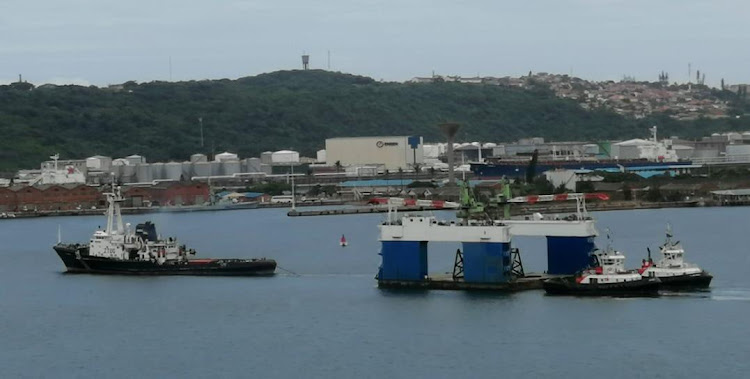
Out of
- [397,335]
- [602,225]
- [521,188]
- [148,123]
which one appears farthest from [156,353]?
[148,123]

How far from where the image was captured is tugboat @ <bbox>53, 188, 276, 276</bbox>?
3731cm

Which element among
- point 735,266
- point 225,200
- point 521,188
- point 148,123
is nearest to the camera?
point 735,266

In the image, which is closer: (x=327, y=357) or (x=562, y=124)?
(x=327, y=357)

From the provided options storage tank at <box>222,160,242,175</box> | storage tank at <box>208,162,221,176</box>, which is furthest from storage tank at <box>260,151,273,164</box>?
storage tank at <box>208,162,221,176</box>

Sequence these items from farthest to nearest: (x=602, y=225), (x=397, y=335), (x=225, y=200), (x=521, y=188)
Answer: (x=225, y=200)
(x=521, y=188)
(x=602, y=225)
(x=397, y=335)

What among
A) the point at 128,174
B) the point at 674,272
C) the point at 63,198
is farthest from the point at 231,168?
the point at 674,272

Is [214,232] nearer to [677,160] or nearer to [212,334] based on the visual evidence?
[212,334]

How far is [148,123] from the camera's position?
124 metres

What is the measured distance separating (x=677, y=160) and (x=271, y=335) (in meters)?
A: 73.2

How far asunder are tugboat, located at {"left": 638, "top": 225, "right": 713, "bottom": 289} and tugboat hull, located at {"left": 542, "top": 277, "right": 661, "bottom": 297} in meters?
0.65

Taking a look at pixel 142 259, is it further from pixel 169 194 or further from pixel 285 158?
pixel 285 158

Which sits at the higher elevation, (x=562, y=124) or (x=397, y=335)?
(x=562, y=124)

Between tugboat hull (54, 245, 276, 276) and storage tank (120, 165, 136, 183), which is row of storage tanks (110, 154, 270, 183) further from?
tugboat hull (54, 245, 276, 276)

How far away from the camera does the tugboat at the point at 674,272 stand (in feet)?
98.4
